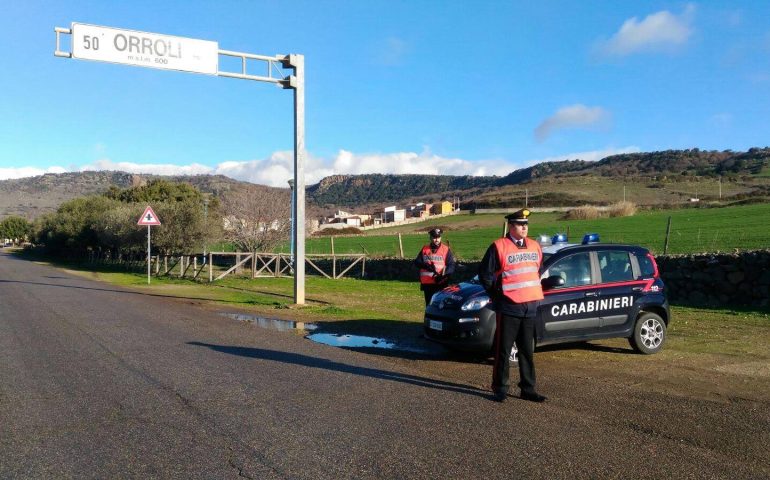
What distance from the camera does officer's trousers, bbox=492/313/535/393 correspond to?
6754 millimetres

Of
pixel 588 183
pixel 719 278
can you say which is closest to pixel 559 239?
pixel 719 278

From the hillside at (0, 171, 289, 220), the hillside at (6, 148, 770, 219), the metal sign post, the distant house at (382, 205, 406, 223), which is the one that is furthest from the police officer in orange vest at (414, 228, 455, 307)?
the hillside at (0, 171, 289, 220)

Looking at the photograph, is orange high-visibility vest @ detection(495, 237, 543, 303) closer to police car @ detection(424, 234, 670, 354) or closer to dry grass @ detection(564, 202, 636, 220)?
police car @ detection(424, 234, 670, 354)

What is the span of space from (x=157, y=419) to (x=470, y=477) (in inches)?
119

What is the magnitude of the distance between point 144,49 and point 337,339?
7.65 meters

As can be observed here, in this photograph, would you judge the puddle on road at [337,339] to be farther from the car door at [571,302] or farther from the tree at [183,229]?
the tree at [183,229]

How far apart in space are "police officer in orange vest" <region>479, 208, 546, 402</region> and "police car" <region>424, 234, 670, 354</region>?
159 centimetres

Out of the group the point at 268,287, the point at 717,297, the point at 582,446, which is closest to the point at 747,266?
the point at 717,297

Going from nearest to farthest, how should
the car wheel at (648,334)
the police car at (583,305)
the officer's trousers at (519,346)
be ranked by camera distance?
1. the officer's trousers at (519,346)
2. the police car at (583,305)
3. the car wheel at (648,334)

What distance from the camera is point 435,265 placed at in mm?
11125

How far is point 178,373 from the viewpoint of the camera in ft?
26.0

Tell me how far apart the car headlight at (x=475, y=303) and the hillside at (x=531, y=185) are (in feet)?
117

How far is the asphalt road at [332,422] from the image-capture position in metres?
4.76

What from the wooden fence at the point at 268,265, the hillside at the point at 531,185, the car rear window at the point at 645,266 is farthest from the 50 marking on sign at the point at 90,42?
the hillside at the point at 531,185
